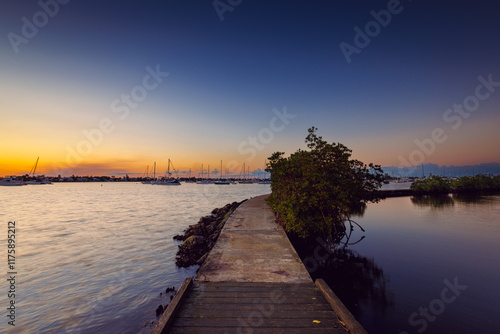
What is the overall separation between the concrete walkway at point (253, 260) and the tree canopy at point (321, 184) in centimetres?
150

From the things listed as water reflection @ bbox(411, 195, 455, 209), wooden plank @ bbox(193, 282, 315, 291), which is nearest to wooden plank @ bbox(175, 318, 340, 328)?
wooden plank @ bbox(193, 282, 315, 291)

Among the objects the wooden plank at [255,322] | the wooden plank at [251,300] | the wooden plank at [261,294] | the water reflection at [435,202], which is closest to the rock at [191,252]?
the wooden plank at [261,294]

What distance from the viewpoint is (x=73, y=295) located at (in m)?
8.67

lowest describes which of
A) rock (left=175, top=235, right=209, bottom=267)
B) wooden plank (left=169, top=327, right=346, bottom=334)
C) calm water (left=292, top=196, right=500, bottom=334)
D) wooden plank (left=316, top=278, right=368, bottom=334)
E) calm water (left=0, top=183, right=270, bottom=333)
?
calm water (left=292, top=196, right=500, bottom=334)

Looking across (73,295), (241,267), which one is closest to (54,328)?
(73,295)

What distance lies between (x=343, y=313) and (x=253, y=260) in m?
3.69

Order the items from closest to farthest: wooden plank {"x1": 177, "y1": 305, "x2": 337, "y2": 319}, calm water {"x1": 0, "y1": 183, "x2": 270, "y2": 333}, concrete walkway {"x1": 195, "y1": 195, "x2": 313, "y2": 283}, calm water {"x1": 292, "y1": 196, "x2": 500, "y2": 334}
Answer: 1. wooden plank {"x1": 177, "y1": 305, "x2": 337, "y2": 319}
2. concrete walkway {"x1": 195, "y1": 195, "x2": 313, "y2": 283}
3. calm water {"x1": 0, "y1": 183, "x2": 270, "y2": 333}
4. calm water {"x1": 292, "y1": 196, "x2": 500, "y2": 334}

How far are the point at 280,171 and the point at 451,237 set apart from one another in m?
15.1

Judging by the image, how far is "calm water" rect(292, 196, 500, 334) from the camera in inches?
285

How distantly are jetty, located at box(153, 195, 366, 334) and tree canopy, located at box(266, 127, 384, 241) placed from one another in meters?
3.42

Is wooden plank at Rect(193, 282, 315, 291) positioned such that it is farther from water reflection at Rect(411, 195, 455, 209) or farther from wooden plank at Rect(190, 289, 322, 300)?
water reflection at Rect(411, 195, 455, 209)

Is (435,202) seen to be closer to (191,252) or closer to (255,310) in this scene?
(191,252)

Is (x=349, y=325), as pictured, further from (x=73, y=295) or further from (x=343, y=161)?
(x=73, y=295)

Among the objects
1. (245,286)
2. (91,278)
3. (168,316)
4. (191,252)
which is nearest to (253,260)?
(245,286)
